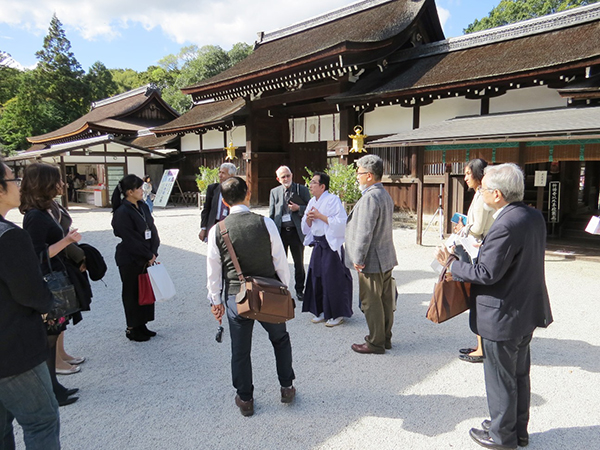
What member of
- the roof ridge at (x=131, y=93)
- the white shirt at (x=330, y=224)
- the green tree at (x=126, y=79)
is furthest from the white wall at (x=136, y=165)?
the green tree at (x=126, y=79)

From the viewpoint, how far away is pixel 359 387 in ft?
9.55

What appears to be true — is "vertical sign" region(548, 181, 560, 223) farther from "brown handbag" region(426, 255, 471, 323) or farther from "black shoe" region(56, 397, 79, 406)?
"black shoe" region(56, 397, 79, 406)

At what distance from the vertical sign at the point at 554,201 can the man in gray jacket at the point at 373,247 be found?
6962mm

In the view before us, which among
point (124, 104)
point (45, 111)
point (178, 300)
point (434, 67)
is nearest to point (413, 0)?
point (434, 67)

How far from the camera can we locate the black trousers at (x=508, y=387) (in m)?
2.10

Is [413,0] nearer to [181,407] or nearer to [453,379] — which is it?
[453,379]

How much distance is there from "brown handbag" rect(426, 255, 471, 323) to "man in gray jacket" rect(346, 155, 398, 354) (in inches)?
35.2

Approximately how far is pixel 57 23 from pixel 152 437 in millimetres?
39231

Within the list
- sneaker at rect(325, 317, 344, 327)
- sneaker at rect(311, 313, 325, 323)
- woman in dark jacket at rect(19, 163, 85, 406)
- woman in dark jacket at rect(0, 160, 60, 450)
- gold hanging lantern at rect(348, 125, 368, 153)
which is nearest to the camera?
woman in dark jacket at rect(0, 160, 60, 450)

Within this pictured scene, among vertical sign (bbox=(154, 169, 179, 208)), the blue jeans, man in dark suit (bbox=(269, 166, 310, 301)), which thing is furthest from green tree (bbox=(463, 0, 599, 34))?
the blue jeans

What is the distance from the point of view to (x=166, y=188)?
16594 millimetres

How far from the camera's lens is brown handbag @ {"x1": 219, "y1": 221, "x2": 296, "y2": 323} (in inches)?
91.4

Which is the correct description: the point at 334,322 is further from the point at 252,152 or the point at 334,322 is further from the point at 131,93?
the point at 131,93

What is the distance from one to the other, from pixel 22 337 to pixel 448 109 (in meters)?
9.50
